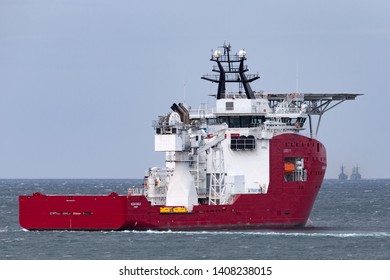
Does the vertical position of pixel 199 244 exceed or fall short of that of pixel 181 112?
it falls short

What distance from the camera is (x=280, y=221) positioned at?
5931 cm

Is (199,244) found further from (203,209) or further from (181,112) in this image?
(181,112)

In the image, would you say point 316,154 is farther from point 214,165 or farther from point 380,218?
point 380,218

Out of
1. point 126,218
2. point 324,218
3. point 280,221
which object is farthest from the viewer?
point 324,218

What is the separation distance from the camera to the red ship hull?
5553 cm

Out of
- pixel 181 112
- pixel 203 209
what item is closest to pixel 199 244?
pixel 203 209

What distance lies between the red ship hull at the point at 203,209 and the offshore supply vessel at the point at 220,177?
43 millimetres

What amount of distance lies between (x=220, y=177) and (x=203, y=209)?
2.06 meters

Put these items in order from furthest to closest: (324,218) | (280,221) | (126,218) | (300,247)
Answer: (324,218), (280,221), (126,218), (300,247)

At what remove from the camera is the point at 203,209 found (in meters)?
56.8

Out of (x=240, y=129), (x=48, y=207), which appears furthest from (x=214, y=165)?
(x=48, y=207)

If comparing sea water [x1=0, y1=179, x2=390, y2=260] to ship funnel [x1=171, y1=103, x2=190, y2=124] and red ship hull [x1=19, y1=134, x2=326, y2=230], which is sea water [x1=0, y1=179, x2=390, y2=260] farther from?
ship funnel [x1=171, y1=103, x2=190, y2=124]

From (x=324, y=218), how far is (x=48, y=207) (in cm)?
2440

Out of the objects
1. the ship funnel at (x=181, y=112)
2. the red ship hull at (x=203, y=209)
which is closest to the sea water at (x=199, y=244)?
the red ship hull at (x=203, y=209)
